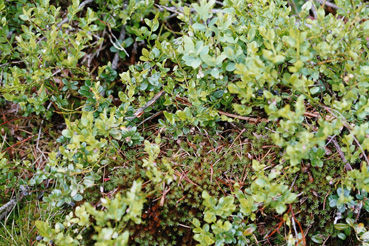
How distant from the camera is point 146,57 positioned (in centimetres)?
266

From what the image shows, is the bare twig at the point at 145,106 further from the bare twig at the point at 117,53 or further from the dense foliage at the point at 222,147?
the bare twig at the point at 117,53

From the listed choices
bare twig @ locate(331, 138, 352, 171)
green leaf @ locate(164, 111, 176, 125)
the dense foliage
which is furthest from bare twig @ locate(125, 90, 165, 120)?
bare twig @ locate(331, 138, 352, 171)

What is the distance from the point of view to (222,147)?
2568 millimetres

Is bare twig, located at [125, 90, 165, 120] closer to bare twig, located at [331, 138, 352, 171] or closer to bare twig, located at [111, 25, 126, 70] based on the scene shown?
bare twig, located at [111, 25, 126, 70]

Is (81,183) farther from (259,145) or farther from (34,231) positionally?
(259,145)

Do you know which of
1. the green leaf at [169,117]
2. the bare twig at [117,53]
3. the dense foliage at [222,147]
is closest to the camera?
the dense foliage at [222,147]

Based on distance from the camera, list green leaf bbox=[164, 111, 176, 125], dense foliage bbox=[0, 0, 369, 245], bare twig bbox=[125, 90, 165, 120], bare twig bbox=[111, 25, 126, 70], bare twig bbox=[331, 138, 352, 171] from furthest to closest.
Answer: bare twig bbox=[111, 25, 126, 70] → bare twig bbox=[125, 90, 165, 120] → green leaf bbox=[164, 111, 176, 125] → bare twig bbox=[331, 138, 352, 171] → dense foliage bbox=[0, 0, 369, 245]

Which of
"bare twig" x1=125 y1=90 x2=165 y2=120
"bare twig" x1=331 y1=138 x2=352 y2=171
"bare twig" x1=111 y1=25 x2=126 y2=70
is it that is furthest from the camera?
"bare twig" x1=111 y1=25 x2=126 y2=70

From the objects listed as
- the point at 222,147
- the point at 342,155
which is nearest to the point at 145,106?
the point at 222,147

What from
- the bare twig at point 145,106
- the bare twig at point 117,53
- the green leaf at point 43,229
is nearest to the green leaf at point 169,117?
the bare twig at point 145,106

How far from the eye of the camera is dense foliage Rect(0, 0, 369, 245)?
2031 millimetres

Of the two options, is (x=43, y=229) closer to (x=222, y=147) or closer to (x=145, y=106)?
(x=145, y=106)

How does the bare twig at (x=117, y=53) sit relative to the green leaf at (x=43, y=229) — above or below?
above

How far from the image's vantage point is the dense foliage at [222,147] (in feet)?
6.66
